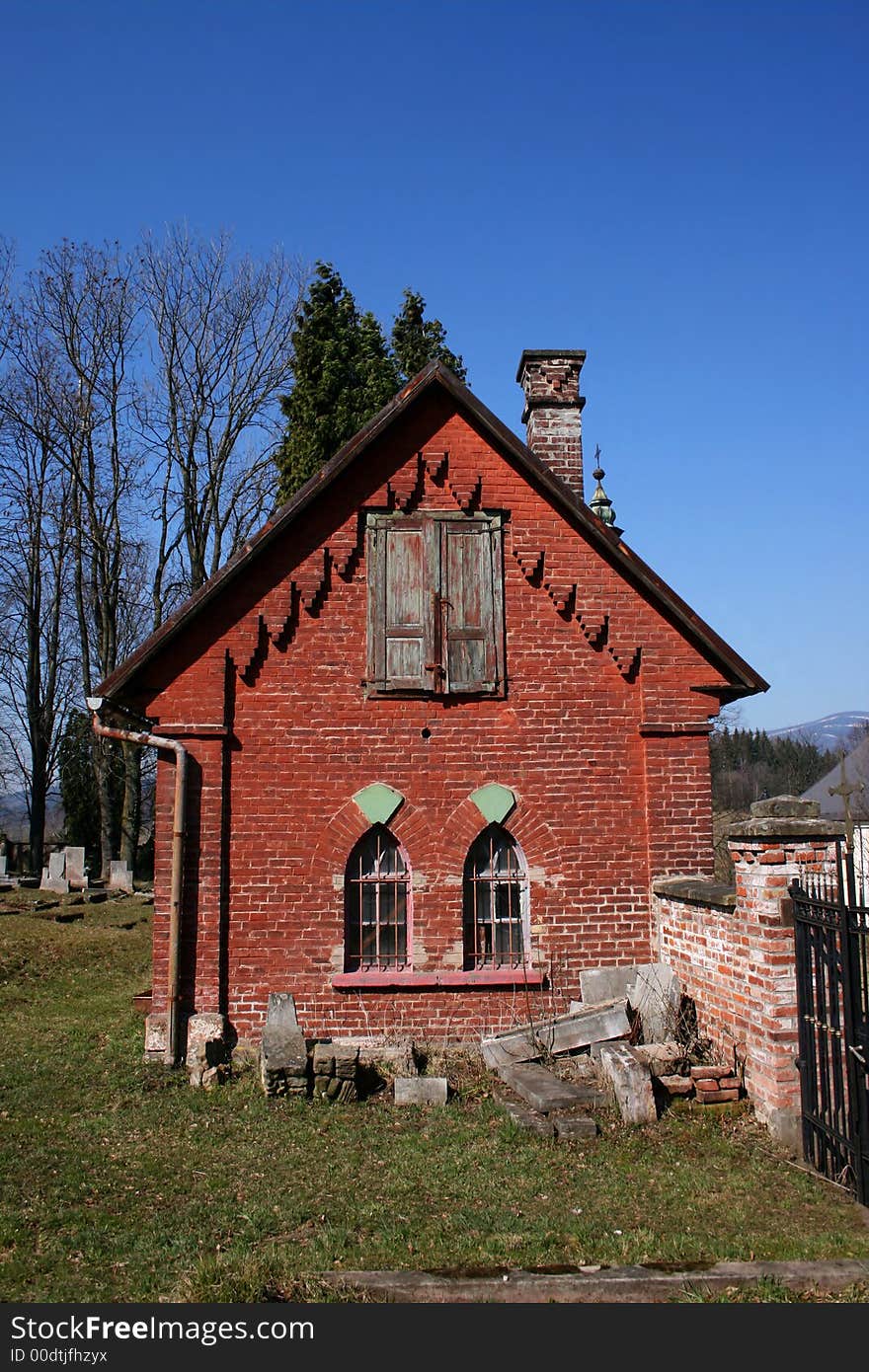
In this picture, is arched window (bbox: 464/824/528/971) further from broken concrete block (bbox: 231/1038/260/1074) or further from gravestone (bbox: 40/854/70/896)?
gravestone (bbox: 40/854/70/896)

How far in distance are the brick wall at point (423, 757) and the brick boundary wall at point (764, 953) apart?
6.07 ft

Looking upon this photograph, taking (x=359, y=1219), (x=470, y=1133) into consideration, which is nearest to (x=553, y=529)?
(x=470, y=1133)

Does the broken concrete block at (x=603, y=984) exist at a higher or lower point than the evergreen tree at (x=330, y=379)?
lower

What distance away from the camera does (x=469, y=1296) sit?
5.18 m

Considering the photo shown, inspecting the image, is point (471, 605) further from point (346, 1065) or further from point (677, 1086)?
point (677, 1086)

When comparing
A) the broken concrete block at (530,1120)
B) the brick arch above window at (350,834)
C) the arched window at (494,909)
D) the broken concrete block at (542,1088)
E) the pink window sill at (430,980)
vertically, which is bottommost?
the broken concrete block at (530,1120)

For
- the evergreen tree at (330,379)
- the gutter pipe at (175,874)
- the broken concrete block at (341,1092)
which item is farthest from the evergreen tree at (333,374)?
the broken concrete block at (341,1092)

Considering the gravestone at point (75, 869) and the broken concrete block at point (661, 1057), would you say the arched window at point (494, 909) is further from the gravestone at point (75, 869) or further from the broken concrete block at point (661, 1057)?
the gravestone at point (75, 869)

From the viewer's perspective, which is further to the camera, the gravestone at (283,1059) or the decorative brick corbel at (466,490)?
the decorative brick corbel at (466,490)

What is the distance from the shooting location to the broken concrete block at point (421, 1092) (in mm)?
8914

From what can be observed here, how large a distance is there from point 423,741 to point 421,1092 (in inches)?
135

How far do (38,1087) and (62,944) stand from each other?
941 cm

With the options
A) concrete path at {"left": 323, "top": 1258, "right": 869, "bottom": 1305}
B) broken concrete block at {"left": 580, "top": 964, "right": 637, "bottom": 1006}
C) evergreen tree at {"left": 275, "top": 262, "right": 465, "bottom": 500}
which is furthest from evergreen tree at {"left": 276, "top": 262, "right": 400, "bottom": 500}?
concrete path at {"left": 323, "top": 1258, "right": 869, "bottom": 1305}

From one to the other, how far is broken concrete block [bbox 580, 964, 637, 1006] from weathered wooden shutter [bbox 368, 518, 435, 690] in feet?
11.0
